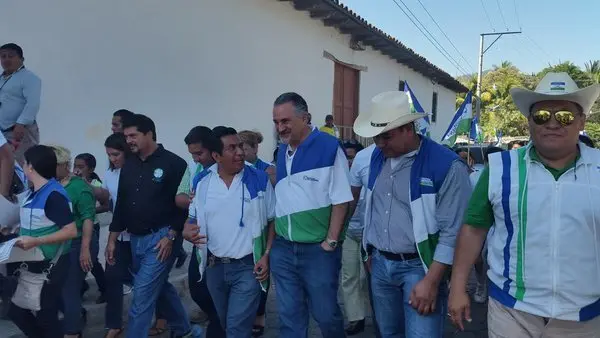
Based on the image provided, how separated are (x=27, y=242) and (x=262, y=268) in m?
1.59

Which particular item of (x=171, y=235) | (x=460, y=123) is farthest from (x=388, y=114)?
(x=460, y=123)

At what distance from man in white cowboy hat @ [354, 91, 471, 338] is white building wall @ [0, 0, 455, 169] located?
14.7 ft

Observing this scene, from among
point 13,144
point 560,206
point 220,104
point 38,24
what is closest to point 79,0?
point 38,24

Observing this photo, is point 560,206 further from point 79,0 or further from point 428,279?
point 79,0

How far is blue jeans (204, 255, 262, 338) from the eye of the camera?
143 inches

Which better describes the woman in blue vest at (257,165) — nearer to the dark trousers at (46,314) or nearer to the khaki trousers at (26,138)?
the dark trousers at (46,314)

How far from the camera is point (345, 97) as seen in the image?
13.8 metres

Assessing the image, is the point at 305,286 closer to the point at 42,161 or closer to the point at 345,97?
the point at 42,161

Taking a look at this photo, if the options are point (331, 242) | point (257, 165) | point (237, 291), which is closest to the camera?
point (331, 242)

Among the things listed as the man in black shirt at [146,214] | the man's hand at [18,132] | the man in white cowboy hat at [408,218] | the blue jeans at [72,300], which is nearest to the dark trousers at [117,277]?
the man in black shirt at [146,214]

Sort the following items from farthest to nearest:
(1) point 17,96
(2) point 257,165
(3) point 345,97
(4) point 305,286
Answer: (3) point 345,97 < (1) point 17,96 < (2) point 257,165 < (4) point 305,286

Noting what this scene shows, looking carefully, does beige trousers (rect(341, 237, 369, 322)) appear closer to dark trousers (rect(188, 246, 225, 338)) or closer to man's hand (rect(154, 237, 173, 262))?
dark trousers (rect(188, 246, 225, 338))

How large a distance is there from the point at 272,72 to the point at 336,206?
7.17 meters

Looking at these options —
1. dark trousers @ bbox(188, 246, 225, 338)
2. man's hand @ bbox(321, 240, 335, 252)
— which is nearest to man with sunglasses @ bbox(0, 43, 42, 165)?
dark trousers @ bbox(188, 246, 225, 338)
